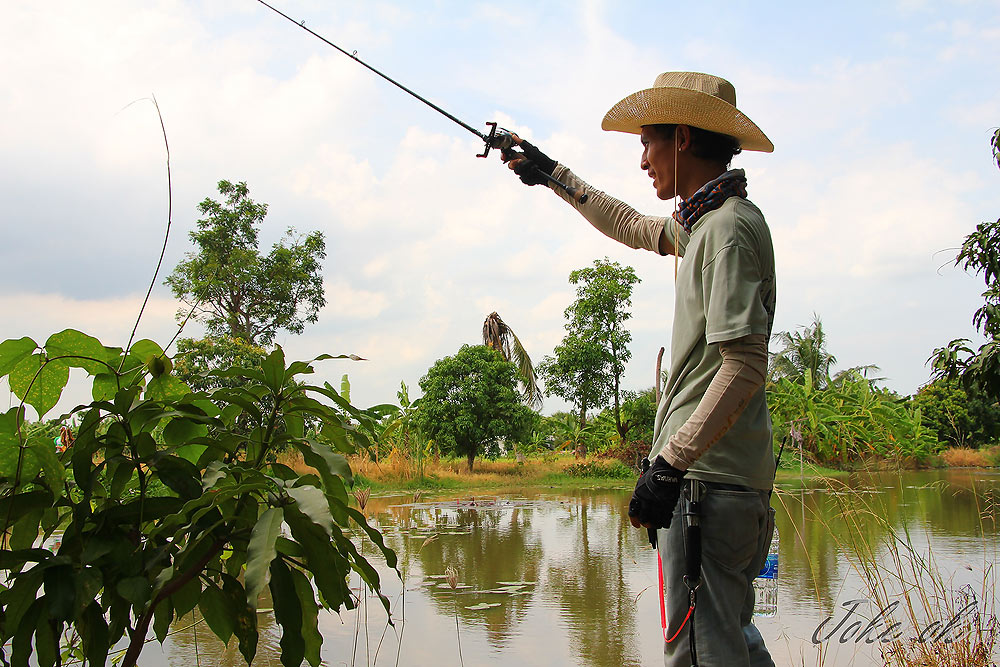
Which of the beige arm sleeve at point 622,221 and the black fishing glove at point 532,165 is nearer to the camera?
the beige arm sleeve at point 622,221

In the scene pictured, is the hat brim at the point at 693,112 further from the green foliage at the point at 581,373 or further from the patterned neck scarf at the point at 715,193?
the green foliage at the point at 581,373

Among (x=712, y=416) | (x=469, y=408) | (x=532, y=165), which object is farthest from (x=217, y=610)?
(x=469, y=408)

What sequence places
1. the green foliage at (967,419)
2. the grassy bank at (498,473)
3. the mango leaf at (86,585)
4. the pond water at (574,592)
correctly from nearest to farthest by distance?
the mango leaf at (86,585), the pond water at (574,592), the grassy bank at (498,473), the green foliage at (967,419)

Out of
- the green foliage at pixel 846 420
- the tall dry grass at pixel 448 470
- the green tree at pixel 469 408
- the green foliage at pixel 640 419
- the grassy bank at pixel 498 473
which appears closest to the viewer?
the grassy bank at pixel 498 473

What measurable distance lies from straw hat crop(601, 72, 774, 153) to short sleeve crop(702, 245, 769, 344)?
373 millimetres

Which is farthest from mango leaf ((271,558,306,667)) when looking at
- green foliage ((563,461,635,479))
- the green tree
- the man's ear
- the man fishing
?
green foliage ((563,461,635,479))

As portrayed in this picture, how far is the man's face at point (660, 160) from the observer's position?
1.78 meters

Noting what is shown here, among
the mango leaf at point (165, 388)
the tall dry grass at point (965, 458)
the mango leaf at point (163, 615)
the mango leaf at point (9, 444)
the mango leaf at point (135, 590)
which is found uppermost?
the mango leaf at point (165, 388)

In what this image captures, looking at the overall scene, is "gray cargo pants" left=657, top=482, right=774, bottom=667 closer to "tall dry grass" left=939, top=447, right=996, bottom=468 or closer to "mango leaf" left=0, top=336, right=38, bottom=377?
"mango leaf" left=0, top=336, right=38, bottom=377

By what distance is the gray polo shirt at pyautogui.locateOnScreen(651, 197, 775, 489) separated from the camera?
1.49m

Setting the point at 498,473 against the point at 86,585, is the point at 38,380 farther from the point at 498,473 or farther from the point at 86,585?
the point at 498,473

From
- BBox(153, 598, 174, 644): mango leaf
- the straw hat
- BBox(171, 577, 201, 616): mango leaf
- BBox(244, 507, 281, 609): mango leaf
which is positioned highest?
the straw hat

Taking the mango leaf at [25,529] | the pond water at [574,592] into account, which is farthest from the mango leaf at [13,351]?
the pond water at [574,592]

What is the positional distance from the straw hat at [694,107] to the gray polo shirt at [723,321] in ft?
0.75
